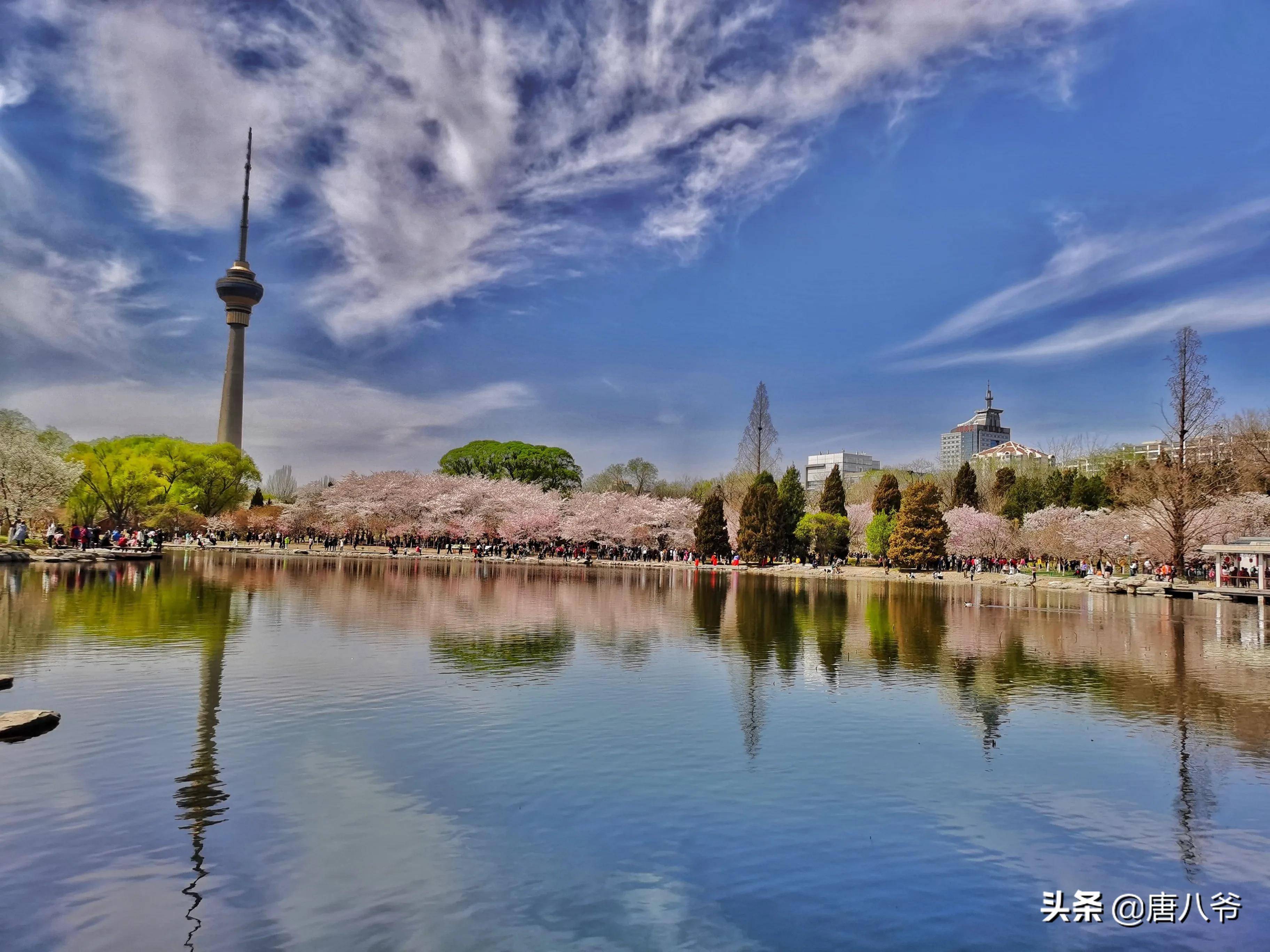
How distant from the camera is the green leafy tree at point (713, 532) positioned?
69000 mm

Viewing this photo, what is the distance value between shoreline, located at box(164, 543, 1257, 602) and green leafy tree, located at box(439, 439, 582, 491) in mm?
22686

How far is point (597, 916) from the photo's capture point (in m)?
6.35

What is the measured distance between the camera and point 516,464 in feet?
328

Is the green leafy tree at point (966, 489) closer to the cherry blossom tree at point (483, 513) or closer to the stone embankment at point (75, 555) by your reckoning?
the cherry blossom tree at point (483, 513)

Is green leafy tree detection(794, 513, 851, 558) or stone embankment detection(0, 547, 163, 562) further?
green leafy tree detection(794, 513, 851, 558)

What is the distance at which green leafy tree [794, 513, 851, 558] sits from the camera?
68.3 m

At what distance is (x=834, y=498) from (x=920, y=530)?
1572cm

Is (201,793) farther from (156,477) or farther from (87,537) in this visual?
(156,477)

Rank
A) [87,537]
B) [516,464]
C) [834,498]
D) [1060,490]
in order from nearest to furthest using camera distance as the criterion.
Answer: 1. [87,537]
2. [1060,490]
3. [834,498]
4. [516,464]

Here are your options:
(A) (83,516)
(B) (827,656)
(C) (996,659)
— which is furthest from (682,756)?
(A) (83,516)

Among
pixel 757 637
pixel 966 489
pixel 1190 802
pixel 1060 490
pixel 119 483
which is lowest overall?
pixel 1190 802

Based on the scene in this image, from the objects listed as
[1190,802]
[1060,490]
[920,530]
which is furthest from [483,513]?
[1190,802]

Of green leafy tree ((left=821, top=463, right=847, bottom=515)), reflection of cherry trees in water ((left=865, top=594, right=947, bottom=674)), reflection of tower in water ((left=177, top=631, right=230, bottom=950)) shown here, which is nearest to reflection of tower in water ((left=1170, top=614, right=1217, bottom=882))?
reflection of cherry trees in water ((left=865, top=594, right=947, bottom=674))

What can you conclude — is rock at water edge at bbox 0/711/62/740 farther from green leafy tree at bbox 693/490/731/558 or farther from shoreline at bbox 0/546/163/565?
green leafy tree at bbox 693/490/731/558
